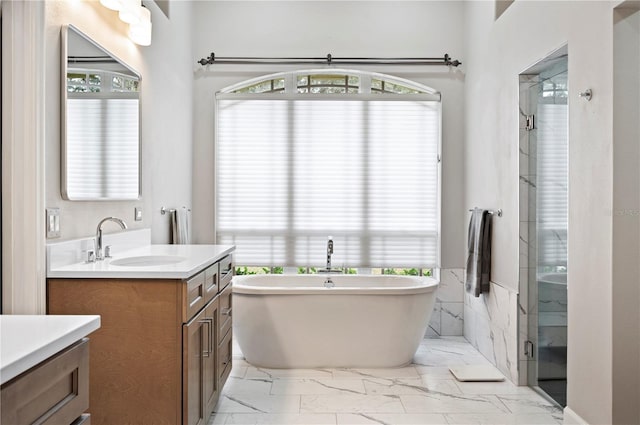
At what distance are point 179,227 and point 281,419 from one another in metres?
1.64

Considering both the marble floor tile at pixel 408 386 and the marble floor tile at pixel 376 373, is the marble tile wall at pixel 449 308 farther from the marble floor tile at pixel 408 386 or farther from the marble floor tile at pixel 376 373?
the marble floor tile at pixel 408 386

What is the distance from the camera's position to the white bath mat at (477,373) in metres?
3.46

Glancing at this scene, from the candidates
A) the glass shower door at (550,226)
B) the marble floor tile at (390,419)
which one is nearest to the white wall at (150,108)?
the marble floor tile at (390,419)

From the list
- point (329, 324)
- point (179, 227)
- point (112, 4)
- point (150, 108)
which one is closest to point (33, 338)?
point (112, 4)

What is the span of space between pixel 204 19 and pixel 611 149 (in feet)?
11.6

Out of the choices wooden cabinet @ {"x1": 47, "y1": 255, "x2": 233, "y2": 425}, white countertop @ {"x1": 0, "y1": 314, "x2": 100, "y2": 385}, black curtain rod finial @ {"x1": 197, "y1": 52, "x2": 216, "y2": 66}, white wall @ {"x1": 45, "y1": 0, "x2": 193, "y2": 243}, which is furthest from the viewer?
black curtain rod finial @ {"x1": 197, "y1": 52, "x2": 216, "y2": 66}

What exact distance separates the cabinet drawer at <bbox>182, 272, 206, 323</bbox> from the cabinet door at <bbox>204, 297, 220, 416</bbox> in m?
0.12

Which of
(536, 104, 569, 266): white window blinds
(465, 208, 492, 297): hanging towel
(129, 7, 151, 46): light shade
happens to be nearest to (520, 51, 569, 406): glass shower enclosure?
(536, 104, 569, 266): white window blinds

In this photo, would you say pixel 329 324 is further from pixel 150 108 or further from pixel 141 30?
pixel 141 30

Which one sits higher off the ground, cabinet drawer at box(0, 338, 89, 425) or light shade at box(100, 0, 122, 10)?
light shade at box(100, 0, 122, 10)

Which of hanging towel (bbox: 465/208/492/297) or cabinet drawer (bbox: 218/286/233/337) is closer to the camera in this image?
cabinet drawer (bbox: 218/286/233/337)

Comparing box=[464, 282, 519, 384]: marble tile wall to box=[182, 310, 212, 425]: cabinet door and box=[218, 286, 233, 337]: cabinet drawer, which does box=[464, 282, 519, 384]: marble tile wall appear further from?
box=[182, 310, 212, 425]: cabinet door

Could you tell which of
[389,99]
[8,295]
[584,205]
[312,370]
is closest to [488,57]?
[389,99]

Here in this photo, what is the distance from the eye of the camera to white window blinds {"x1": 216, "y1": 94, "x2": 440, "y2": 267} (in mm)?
4574
